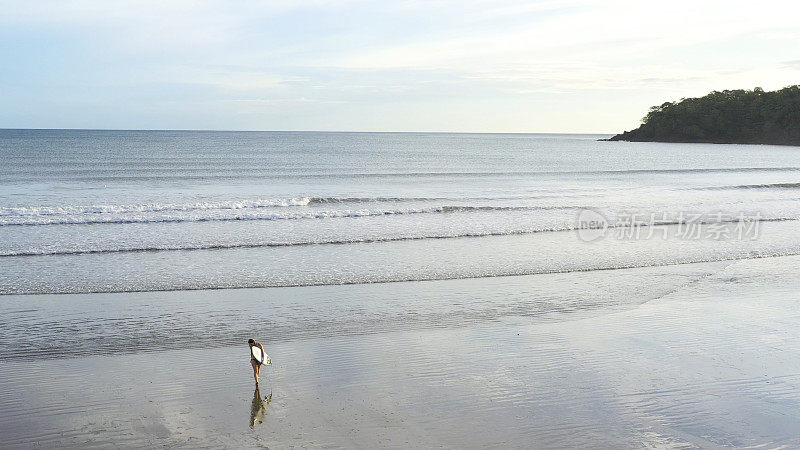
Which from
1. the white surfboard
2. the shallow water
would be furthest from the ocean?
the white surfboard

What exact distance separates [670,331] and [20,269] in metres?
10.7

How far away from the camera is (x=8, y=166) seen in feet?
160

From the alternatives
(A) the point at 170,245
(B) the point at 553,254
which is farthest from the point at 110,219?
(B) the point at 553,254

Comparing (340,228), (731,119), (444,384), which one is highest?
(731,119)

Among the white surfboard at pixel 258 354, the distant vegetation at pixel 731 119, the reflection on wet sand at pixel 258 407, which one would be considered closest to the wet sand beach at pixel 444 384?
the reflection on wet sand at pixel 258 407

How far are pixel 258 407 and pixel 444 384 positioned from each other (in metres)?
1.75

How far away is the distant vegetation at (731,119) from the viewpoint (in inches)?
4219

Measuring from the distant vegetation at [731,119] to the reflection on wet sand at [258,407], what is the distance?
112674mm

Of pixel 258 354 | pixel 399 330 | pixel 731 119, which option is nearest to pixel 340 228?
pixel 399 330

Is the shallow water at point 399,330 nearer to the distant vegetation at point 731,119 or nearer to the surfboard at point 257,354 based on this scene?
the surfboard at point 257,354

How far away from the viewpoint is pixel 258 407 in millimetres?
6418

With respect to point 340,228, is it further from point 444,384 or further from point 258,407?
point 258,407

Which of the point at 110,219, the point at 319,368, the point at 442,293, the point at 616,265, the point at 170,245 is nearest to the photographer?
the point at 319,368

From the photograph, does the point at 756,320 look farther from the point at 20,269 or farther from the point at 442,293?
the point at 20,269
